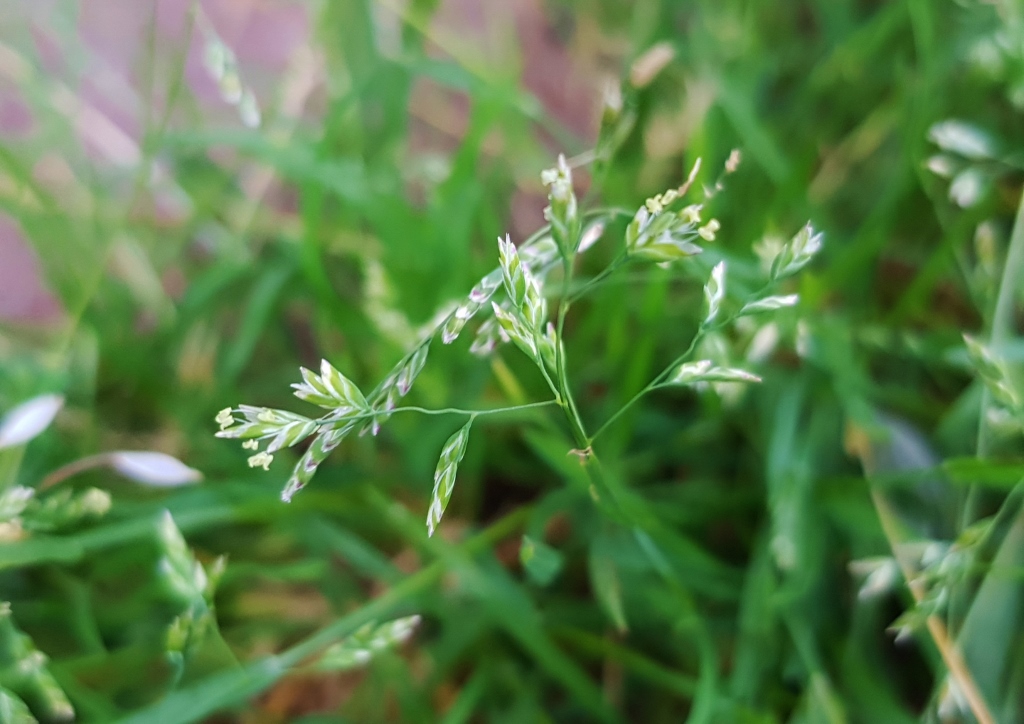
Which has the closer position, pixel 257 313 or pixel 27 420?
pixel 27 420

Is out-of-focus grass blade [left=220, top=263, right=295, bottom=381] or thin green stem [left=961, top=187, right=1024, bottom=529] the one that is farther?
out-of-focus grass blade [left=220, top=263, right=295, bottom=381]

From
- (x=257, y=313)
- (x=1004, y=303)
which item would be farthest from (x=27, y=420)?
(x=1004, y=303)

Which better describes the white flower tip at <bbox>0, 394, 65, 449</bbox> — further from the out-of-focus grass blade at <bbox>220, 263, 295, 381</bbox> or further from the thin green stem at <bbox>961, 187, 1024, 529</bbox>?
the thin green stem at <bbox>961, 187, 1024, 529</bbox>

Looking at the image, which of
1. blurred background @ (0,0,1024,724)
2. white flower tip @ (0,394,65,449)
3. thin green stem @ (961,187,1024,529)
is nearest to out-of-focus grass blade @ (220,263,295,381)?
blurred background @ (0,0,1024,724)

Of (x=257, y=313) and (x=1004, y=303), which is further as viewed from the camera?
(x=257, y=313)

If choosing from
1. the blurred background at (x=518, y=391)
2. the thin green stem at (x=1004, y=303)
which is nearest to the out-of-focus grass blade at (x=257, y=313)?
the blurred background at (x=518, y=391)

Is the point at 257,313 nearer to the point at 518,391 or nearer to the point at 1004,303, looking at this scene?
the point at 518,391

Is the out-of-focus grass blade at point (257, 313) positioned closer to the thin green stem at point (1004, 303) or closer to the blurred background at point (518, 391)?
the blurred background at point (518, 391)

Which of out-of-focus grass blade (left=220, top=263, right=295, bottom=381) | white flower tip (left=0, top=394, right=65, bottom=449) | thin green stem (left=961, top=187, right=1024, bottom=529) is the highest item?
white flower tip (left=0, top=394, right=65, bottom=449)

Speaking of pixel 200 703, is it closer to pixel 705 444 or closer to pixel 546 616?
pixel 546 616
